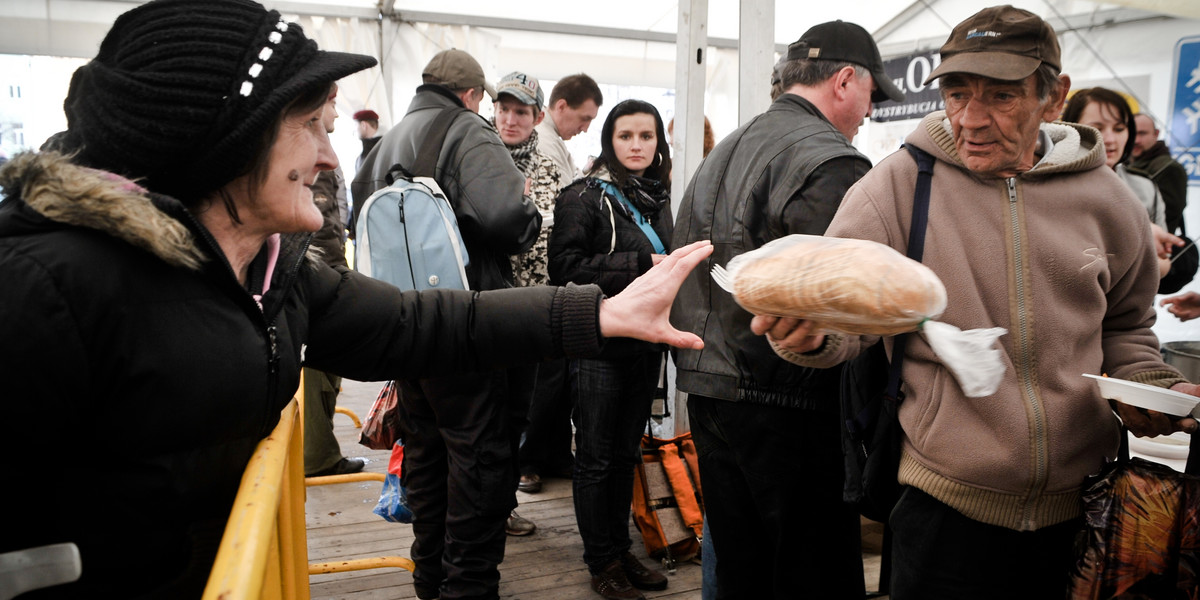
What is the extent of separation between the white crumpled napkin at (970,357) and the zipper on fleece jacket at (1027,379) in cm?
17

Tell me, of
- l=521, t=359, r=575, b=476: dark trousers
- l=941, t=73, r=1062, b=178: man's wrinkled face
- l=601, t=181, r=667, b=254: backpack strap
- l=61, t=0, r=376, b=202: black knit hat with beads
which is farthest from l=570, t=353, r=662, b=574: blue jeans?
l=61, t=0, r=376, b=202: black knit hat with beads

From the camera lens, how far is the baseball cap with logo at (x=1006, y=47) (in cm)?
173

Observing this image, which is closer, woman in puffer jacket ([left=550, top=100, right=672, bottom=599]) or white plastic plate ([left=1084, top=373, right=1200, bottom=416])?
white plastic plate ([left=1084, top=373, right=1200, bottom=416])

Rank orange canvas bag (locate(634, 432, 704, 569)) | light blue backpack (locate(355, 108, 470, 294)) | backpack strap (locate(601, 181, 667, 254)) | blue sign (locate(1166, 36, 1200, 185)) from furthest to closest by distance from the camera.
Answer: blue sign (locate(1166, 36, 1200, 185))
orange canvas bag (locate(634, 432, 704, 569))
backpack strap (locate(601, 181, 667, 254))
light blue backpack (locate(355, 108, 470, 294))

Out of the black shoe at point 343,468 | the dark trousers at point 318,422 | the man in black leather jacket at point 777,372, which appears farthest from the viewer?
the black shoe at point 343,468

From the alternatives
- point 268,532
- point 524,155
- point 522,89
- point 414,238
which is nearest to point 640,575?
point 414,238

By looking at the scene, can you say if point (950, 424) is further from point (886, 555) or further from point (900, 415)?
point (886, 555)

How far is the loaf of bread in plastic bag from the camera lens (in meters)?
1.51

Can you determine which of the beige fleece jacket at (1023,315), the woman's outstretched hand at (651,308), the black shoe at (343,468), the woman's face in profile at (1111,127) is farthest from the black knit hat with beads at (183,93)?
the black shoe at (343,468)

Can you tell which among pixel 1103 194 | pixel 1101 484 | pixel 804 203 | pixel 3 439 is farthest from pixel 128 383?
pixel 1103 194

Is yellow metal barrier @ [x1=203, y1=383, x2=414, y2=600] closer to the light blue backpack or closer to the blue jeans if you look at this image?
the light blue backpack

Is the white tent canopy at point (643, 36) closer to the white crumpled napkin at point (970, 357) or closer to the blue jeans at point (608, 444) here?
the blue jeans at point (608, 444)

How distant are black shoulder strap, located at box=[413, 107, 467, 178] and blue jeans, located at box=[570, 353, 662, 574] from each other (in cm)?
109

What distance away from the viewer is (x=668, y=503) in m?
3.85
